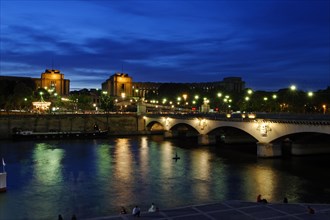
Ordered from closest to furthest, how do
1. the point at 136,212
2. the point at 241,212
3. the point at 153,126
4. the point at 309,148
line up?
1. the point at 136,212
2. the point at 241,212
3. the point at 309,148
4. the point at 153,126

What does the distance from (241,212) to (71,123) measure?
8498cm

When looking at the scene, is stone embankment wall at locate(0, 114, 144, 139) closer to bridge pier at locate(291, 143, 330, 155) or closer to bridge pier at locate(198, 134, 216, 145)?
bridge pier at locate(198, 134, 216, 145)

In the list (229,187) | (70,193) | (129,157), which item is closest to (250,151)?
(129,157)

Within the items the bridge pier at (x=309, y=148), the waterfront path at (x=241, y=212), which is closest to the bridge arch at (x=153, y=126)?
the bridge pier at (x=309, y=148)

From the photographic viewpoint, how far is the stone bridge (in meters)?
48.2

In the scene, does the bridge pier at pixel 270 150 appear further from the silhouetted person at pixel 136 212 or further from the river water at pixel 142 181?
the silhouetted person at pixel 136 212

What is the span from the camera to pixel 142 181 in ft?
131

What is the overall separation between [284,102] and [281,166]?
6891cm

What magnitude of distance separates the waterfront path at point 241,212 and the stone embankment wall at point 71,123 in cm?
7786

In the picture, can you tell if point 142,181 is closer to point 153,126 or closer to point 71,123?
point 71,123

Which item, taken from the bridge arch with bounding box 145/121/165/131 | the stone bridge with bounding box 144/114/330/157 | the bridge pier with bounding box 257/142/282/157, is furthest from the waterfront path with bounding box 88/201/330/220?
the bridge arch with bounding box 145/121/165/131

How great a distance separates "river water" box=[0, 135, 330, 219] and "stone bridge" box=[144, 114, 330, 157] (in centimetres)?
265

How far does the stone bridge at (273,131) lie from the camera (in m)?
48.2

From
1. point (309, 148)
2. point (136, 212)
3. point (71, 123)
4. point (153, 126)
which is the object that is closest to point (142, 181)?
point (136, 212)
